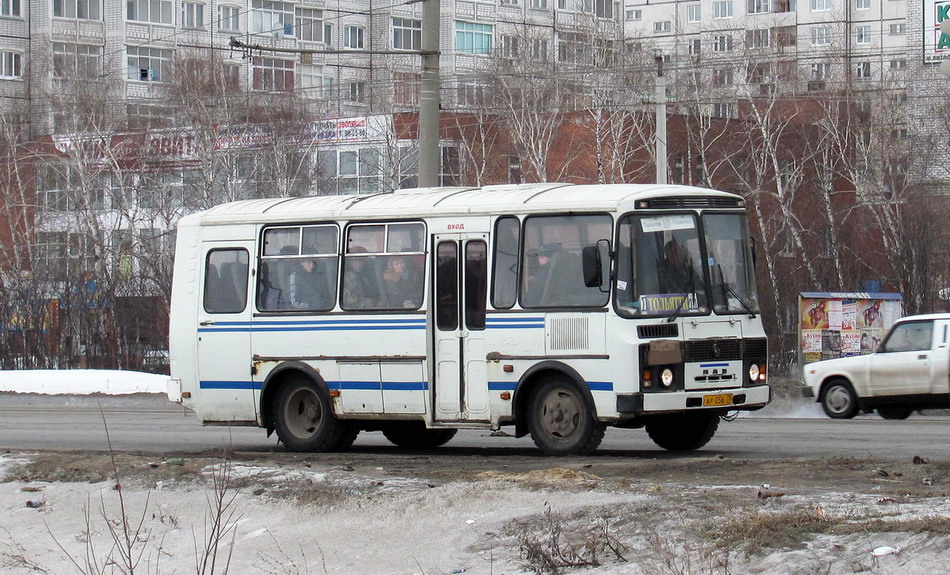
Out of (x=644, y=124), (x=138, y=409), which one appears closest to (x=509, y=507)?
(x=138, y=409)

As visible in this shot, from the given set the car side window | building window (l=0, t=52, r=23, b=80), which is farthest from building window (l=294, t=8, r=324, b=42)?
the car side window

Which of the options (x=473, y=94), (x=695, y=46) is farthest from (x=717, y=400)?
(x=695, y=46)

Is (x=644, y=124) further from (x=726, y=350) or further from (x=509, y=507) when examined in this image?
(x=509, y=507)

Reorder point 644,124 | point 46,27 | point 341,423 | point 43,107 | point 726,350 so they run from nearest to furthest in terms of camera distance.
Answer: point 726,350 → point 341,423 → point 644,124 → point 43,107 → point 46,27

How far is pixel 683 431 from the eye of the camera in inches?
576

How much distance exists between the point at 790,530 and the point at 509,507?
2306 mm

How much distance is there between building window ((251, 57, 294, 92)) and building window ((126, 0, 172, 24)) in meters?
7.32

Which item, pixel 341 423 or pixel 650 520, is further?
pixel 341 423

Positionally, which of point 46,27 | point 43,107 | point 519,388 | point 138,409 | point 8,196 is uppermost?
point 46,27

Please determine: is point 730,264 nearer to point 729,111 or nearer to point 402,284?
point 402,284

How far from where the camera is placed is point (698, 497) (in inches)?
378

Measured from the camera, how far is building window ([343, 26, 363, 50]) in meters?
84.2

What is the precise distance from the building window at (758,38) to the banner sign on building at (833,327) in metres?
34.2

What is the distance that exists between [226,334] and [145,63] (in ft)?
211
